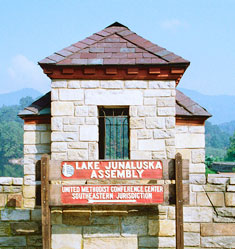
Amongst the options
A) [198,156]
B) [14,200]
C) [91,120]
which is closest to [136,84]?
[91,120]

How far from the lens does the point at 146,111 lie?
587 centimetres

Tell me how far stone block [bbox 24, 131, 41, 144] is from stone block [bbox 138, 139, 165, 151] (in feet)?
6.84

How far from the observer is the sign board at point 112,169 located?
5.00 meters

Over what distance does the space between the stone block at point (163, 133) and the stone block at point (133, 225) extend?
1507 millimetres

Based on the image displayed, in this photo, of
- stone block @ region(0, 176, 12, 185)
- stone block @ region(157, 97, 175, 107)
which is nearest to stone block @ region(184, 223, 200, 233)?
stone block @ region(157, 97, 175, 107)

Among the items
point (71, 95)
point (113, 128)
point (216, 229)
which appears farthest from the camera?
point (113, 128)

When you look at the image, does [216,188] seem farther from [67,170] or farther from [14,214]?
[14,214]

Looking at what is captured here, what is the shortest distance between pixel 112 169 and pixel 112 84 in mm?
1699

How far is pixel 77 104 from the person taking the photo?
5863mm

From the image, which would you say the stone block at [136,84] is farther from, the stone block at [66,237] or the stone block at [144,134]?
the stone block at [66,237]

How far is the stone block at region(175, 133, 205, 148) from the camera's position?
632 centimetres

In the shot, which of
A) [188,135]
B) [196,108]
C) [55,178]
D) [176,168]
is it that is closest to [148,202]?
[176,168]

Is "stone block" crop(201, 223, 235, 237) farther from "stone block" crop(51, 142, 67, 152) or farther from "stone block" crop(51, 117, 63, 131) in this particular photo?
"stone block" crop(51, 117, 63, 131)

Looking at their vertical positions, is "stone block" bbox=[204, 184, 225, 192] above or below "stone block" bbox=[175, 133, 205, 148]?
below
